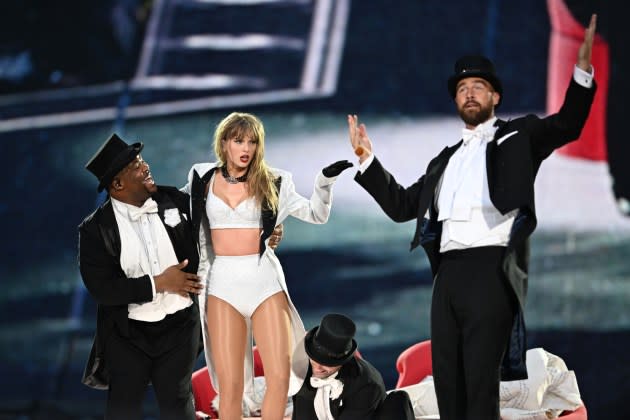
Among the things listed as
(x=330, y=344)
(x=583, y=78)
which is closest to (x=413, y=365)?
(x=330, y=344)

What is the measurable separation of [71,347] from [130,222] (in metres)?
2.80

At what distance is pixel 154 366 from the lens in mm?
3707

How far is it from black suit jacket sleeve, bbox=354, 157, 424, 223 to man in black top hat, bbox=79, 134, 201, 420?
2.76 feet

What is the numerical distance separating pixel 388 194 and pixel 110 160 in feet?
3.96

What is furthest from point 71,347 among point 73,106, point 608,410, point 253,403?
point 608,410

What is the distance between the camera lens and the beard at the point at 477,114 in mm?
3236

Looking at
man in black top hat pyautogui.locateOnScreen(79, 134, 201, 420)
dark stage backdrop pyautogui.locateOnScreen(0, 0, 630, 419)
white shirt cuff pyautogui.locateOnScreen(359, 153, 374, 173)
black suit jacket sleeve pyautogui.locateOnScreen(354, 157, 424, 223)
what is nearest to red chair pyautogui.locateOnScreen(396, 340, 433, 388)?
dark stage backdrop pyautogui.locateOnScreen(0, 0, 630, 419)

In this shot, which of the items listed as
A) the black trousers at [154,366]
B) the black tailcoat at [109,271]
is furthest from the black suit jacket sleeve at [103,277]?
the black trousers at [154,366]

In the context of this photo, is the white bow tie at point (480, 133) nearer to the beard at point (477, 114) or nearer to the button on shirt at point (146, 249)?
the beard at point (477, 114)

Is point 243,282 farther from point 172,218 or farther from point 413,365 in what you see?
point 413,365

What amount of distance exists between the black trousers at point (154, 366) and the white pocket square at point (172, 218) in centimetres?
36

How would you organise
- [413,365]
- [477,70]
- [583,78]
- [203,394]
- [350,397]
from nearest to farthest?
[583,78]
[477,70]
[350,397]
[203,394]
[413,365]

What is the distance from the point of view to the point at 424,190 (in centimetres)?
329

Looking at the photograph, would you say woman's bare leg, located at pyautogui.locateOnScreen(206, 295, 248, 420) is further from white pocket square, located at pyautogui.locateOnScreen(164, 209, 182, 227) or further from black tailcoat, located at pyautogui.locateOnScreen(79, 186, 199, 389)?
white pocket square, located at pyautogui.locateOnScreen(164, 209, 182, 227)
